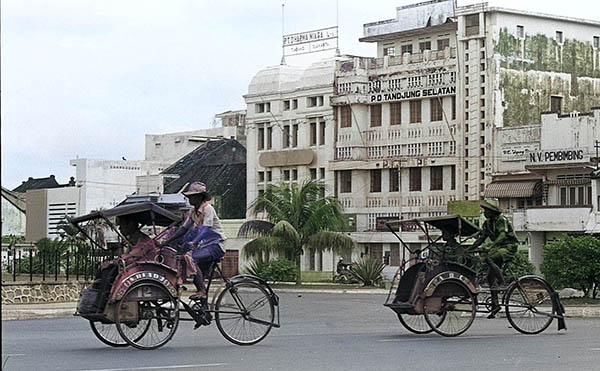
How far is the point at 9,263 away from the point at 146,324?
2963 cm

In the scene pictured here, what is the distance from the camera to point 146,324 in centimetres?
1338

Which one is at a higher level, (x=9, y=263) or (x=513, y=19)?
(x=513, y=19)

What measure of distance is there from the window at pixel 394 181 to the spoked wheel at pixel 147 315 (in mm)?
55030

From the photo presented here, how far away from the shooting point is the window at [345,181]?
7044cm

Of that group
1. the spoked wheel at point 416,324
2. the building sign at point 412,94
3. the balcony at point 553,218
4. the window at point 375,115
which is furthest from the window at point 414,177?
the spoked wheel at point 416,324

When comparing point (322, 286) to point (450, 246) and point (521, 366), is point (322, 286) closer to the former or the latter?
point (450, 246)

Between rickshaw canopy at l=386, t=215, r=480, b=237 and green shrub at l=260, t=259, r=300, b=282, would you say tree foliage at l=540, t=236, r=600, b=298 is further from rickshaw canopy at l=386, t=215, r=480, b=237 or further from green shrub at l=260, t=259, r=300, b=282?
green shrub at l=260, t=259, r=300, b=282

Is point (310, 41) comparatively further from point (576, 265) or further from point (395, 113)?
point (576, 265)

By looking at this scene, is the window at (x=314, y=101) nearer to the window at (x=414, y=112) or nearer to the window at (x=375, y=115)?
the window at (x=375, y=115)

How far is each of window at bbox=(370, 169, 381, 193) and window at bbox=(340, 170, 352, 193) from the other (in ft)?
4.53

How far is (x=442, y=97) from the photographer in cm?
6606

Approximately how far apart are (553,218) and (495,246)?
39.7m

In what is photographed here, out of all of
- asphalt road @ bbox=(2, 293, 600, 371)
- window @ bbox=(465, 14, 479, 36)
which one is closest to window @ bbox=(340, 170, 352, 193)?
window @ bbox=(465, 14, 479, 36)

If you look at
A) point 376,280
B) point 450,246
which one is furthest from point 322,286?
point 450,246
